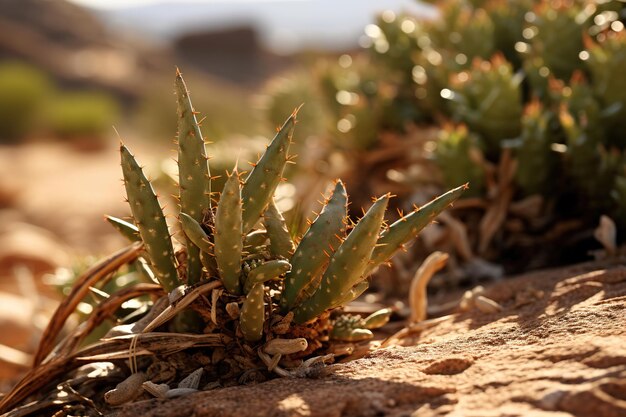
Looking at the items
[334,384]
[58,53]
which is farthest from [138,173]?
[58,53]

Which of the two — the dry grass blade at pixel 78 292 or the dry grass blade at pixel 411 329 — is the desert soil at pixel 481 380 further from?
the dry grass blade at pixel 78 292

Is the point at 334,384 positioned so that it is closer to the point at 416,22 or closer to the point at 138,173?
the point at 138,173

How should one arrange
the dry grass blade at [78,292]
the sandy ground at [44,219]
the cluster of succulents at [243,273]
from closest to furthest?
the cluster of succulents at [243,273], the dry grass blade at [78,292], the sandy ground at [44,219]

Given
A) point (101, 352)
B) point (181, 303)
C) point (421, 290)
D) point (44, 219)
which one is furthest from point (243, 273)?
point (44, 219)

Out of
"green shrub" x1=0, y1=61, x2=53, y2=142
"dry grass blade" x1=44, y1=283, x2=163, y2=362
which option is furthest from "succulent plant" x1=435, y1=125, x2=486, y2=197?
"green shrub" x1=0, y1=61, x2=53, y2=142

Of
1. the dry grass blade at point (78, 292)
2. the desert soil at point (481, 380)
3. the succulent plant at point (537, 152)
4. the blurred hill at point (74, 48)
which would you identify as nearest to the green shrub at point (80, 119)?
the blurred hill at point (74, 48)
